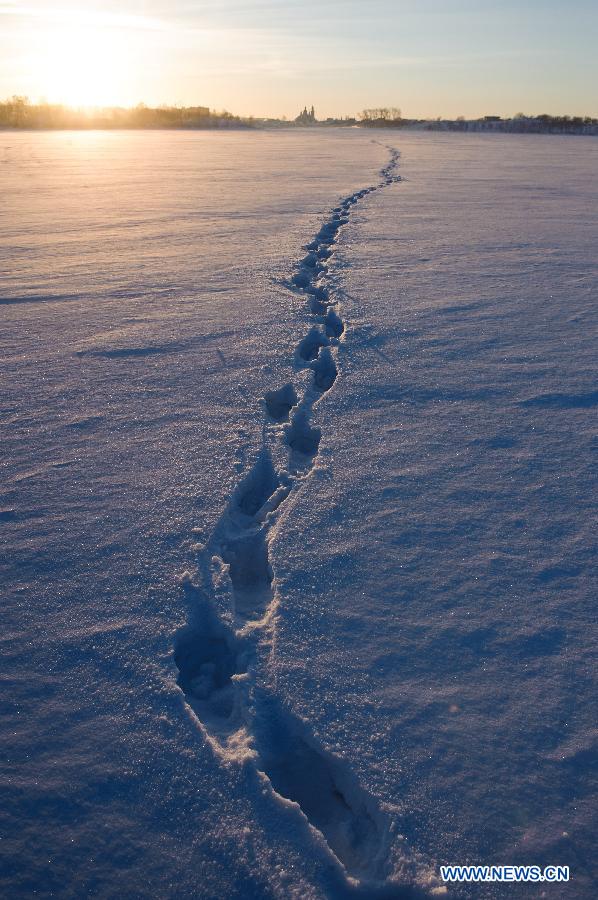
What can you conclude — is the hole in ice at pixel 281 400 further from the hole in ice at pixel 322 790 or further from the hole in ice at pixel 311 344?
the hole in ice at pixel 322 790

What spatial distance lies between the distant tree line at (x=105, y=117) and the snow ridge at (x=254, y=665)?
68.9ft

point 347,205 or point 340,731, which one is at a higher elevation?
point 347,205

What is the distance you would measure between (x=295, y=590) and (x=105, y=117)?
24726 mm

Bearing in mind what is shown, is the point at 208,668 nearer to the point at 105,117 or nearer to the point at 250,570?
the point at 250,570

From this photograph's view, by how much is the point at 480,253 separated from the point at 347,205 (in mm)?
1938

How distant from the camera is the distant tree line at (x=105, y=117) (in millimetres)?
19266

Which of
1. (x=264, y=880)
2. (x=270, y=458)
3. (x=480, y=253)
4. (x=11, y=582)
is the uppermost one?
(x=480, y=253)

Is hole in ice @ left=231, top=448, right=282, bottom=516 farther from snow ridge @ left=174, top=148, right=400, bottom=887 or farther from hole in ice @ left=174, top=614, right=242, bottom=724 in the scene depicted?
hole in ice @ left=174, top=614, right=242, bottom=724

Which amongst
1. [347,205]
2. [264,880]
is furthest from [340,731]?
[347,205]

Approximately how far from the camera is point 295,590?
1313mm

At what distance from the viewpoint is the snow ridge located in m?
0.97

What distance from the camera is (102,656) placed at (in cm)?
116

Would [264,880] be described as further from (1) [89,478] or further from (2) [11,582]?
(1) [89,478]

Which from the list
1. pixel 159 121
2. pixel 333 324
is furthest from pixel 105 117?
pixel 333 324
